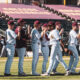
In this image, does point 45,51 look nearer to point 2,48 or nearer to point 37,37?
point 37,37

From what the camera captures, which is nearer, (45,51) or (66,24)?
(45,51)

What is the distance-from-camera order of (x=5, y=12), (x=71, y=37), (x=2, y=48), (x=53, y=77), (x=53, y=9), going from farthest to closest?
(x=53, y=9)
(x=5, y=12)
(x=2, y=48)
(x=71, y=37)
(x=53, y=77)

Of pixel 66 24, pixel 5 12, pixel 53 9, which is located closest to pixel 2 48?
pixel 5 12

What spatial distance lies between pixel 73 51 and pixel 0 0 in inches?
1245

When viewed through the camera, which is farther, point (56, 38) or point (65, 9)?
point (65, 9)

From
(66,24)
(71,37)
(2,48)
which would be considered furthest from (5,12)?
(71,37)

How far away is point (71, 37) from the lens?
1602 centimetres

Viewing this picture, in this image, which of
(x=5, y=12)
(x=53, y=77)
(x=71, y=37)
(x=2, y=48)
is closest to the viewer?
(x=53, y=77)

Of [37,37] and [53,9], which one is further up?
[37,37]

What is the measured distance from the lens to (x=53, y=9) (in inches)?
1832

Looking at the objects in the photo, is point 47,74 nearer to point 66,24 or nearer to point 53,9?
point 66,24

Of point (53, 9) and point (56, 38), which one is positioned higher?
point (56, 38)

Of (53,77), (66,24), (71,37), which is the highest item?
(71,37)

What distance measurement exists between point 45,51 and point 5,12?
25533mm
